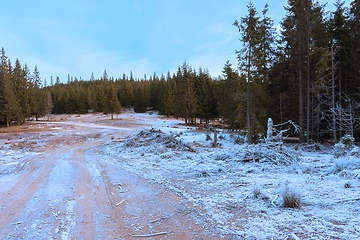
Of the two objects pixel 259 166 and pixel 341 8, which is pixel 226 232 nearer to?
pixel 259 166

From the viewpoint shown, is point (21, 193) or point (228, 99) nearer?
point (21, 193)

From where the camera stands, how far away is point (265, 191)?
4.43m

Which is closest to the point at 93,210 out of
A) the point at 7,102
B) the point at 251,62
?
the point at 251,62

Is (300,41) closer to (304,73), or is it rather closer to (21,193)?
(304,73)

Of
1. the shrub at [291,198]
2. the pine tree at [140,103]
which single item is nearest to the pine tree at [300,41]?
the shrub at [291,198]

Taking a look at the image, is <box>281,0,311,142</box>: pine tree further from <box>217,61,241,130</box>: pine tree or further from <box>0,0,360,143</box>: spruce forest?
<box>217,61,241,130</box>: pine tree

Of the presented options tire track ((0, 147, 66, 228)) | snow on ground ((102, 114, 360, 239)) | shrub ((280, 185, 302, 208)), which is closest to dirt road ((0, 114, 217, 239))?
tire track ((0, 147, 66, 228))

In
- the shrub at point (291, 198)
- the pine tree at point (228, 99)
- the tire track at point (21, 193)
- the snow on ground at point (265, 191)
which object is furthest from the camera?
the pine tree at point (228, 99)

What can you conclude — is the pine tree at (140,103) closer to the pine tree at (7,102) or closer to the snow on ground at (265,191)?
the pine tree at (7,102)

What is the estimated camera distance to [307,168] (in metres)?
6.24

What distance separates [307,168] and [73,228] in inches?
264

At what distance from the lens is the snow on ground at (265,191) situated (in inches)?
118

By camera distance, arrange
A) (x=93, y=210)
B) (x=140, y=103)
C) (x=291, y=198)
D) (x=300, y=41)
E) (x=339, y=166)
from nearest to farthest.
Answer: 1. (x=291, y=198)
2. (x=93, y=210)
3. (x=339, y=166)
4. (x=300, y=41)
5. (x=140, y=103)

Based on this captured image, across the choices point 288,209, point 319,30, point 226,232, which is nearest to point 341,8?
point 319,30
